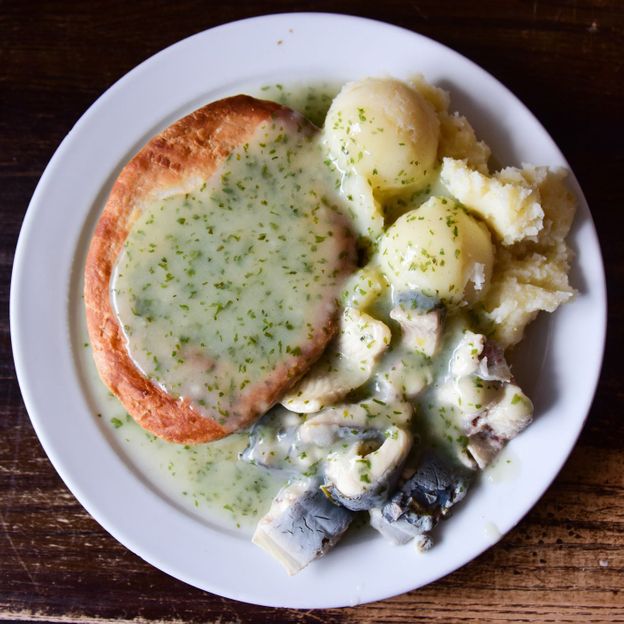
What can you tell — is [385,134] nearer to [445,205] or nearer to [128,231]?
[445,205]

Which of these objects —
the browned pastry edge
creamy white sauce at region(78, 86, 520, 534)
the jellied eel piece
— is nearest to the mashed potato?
creamy white sauce at region(78, 86, 520, 534)

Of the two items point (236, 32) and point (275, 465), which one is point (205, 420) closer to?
point (275, 465)

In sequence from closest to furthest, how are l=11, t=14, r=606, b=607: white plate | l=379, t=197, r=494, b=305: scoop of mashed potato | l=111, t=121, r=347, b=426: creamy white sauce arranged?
l=379, t=197, r=494, b=305: scoop of mashed potato, l=111, t=121, r=347, b=426: creamy white sauce, l=11, t=14, r=606, b=607: white plate

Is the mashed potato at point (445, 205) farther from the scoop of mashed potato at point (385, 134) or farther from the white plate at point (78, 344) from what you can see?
the white plate at point (78, 344)

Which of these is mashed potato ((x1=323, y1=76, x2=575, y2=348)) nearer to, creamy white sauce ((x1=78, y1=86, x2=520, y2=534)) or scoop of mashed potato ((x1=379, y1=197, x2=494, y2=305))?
scoop of mashed potato ((x1=379, y1=197, x2=494, y2=305))

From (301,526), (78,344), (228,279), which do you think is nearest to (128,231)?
(228,279)

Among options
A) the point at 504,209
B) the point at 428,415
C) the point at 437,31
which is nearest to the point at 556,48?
the point at 437,31
